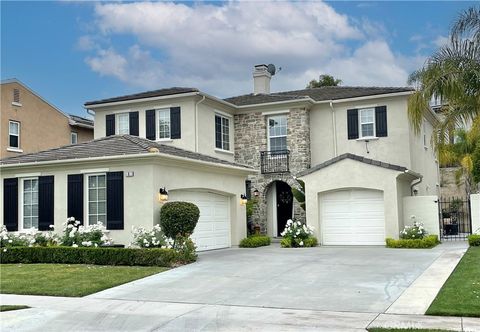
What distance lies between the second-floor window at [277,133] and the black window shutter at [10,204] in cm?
1200

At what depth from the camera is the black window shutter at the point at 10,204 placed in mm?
19328

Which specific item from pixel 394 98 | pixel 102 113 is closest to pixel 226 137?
pixel 102 113

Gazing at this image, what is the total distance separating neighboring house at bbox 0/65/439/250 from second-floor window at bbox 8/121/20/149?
20.1ft

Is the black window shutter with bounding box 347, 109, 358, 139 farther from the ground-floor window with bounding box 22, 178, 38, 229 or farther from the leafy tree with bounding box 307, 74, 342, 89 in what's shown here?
the leafy tree with bounding box 307, 74, 342, 89

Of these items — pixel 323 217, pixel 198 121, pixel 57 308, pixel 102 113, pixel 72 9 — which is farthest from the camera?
pixel 102 113

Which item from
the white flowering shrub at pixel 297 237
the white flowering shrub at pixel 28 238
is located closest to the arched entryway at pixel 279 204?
the white flowering shrub at pixel 297 237

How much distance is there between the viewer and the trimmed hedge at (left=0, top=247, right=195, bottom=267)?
1533 cm

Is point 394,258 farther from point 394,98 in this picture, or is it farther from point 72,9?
point 72,9

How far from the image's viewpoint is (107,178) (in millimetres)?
17891

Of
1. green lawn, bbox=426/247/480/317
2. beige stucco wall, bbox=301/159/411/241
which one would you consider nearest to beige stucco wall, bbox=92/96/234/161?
beige stucco wall, bbox=301/159/411/241

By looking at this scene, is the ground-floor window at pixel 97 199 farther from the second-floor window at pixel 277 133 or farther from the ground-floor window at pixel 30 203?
the second-floor window at pixel 277 133

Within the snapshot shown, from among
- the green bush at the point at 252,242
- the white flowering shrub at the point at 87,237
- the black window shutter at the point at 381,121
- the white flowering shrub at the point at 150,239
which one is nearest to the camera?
the white flowering shrub at the point at 150,239

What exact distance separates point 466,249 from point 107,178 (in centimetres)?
1183

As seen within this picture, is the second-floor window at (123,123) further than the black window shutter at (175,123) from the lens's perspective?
Yes
